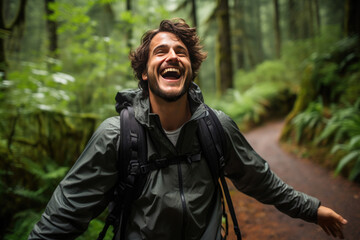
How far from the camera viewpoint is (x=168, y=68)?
2143 millimetres

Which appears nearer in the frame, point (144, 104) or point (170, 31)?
point (144, 104)

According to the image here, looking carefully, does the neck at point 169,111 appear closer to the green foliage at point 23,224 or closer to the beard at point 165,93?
the beard at point 165,93

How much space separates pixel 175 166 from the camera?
→ 1.91 m

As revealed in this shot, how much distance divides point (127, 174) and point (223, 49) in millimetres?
11094

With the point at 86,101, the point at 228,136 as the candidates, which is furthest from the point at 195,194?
the point at 86,101

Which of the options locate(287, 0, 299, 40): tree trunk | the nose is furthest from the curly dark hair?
locate(287, 0, 299, 40): tree trunk

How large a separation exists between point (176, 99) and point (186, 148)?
20.0 inches

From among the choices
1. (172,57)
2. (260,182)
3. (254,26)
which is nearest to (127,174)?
(172,57)

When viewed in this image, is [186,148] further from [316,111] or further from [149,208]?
[316,111]

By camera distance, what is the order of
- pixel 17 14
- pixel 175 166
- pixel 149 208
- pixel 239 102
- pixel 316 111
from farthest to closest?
pixel 239 102 → pixel 316 111 → pixel 17 14 → pixel 175 166 → pixel 149 208

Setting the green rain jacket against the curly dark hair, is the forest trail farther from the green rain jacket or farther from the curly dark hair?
the curly dark hair

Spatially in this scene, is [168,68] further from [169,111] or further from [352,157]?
[352,157]

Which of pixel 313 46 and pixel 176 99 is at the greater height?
pixel 313 46

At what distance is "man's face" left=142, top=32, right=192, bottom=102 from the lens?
6.72 feet
